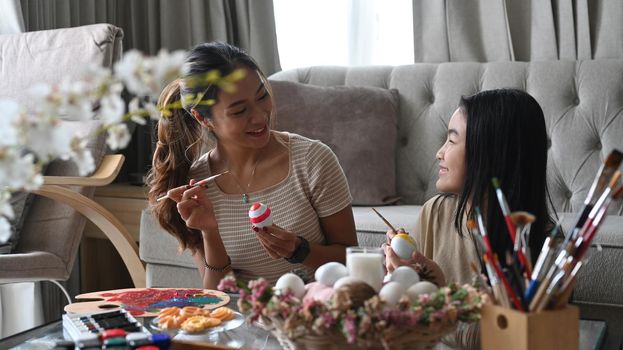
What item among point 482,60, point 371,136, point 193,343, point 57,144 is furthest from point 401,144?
point 57,144

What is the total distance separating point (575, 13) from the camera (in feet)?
9.98

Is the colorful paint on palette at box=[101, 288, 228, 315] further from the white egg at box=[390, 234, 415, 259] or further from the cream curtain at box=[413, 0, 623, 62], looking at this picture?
the cream curtain at box=[413, 0, 623, 62]

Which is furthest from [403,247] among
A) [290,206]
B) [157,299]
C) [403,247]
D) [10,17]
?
[10,17]

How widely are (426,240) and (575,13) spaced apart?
160 cm

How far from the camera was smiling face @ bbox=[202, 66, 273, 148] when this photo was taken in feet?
5.89

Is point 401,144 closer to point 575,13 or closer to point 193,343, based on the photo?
point 575,13

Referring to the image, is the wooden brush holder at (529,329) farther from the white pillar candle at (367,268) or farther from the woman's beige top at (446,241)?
the woman's beige top at (446,241)

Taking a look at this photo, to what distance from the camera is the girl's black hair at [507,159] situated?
161 centimetres

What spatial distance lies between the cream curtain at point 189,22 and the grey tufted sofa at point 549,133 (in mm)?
533

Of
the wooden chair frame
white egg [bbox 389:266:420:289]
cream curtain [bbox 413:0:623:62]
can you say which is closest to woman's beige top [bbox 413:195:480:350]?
white egg [bbox 389:266:420:289]

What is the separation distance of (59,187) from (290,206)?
0.83m

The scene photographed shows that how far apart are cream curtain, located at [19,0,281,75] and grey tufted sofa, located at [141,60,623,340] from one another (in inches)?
21.0

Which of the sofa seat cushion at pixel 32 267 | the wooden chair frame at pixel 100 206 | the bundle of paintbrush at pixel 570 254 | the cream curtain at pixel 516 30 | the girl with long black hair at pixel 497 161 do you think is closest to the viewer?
the bundle of paintbrush at pixel 570 254

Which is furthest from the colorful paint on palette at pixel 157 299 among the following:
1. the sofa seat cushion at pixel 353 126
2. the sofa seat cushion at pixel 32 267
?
the sofa seat cushion at pixel 353 126
